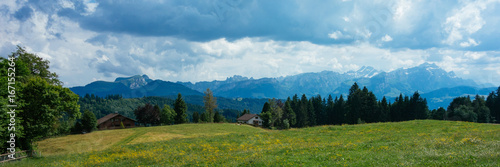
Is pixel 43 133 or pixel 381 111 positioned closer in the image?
pixel 43 133

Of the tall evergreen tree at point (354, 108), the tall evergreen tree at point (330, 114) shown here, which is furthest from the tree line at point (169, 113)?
the tall evergreen tree at point (354, 108)

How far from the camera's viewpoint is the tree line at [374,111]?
311 ft

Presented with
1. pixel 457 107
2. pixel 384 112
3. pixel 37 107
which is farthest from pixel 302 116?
pixel 37 107

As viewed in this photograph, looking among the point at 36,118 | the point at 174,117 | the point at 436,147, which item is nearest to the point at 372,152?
the point at 436,147

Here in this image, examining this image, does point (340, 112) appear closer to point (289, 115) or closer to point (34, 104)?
point (289, 115)

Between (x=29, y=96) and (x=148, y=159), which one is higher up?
(x=29, y=96)

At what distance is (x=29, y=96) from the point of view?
1494 inches

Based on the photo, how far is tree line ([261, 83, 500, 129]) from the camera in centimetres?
9469

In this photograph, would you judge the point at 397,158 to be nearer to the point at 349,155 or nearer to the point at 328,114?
the point at 349,155

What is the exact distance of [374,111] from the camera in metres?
98.3

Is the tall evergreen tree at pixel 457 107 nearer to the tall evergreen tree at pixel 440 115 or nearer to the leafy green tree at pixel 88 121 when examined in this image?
the tall evergreen tree at pixel 440 115

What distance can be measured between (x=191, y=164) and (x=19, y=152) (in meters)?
27.7

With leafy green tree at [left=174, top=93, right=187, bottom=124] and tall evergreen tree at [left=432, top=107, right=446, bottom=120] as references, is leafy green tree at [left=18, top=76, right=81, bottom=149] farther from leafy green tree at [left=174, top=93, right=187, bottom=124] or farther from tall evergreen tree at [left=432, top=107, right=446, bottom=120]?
tall evergreen tree at [left=432, top=107, right=446, bottom=120]

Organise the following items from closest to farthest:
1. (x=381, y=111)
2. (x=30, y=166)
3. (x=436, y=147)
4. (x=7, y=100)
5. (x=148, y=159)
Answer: (x=436, y=147)
(x=148, y=159)
(x=30, y=166)
(x=7, y=100)
(x=381, y=111)
